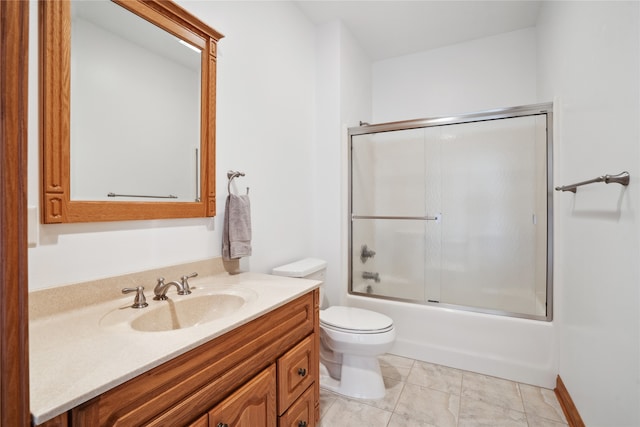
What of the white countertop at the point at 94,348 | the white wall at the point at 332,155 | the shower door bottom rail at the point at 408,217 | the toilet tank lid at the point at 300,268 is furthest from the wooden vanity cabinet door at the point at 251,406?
the shower door bottom rail at the point at 408,217

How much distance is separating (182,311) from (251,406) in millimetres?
443

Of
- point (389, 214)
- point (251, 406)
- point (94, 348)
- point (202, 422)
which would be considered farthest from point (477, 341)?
point (94, 348)

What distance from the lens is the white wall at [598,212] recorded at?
103 cm

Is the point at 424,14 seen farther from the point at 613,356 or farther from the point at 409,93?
the point at 613,356

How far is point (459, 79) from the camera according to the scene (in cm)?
286

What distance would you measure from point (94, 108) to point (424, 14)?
237cm

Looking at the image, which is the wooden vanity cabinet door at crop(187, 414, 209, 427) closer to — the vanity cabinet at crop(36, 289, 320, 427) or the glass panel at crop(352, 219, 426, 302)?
the vanity cabinet at crop(36, 289, 320, 427)

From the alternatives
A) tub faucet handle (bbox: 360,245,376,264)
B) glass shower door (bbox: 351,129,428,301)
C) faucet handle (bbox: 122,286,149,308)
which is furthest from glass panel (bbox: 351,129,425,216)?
faucet handle (bbox: 122,286,149,308)

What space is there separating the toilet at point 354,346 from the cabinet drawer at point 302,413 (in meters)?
0.42

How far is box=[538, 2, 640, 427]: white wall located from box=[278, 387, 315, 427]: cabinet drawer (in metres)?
1.14

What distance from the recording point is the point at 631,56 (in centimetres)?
103

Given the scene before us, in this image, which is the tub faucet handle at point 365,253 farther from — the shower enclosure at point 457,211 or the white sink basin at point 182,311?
the white sink basin at point 182,311

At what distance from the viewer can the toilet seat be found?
178 centimetres

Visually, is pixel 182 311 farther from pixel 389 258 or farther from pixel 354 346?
pixel 389 258
